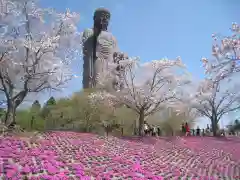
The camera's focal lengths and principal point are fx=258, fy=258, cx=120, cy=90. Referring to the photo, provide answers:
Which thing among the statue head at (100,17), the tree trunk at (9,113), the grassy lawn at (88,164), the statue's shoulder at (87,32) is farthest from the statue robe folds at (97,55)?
the grassy lawn at (88,164)

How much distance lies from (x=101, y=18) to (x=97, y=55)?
5.28 meters

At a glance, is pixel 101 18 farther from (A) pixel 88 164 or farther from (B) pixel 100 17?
(A) pixel 88 164

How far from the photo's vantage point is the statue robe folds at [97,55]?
34.4 meters

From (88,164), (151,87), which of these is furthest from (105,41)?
(88,164)

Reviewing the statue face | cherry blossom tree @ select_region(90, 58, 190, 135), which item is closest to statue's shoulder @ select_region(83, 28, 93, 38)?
the statue face

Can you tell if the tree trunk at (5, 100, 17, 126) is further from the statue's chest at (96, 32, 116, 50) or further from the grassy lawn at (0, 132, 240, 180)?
the statue's chest at (96, 32, 116, 50)

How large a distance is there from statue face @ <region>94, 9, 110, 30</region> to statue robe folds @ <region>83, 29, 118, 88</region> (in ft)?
3.28

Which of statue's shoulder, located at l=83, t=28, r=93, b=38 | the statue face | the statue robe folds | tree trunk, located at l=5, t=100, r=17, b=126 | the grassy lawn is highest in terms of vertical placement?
the statue face

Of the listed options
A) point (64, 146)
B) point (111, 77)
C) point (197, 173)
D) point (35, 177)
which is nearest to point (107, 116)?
point (111, 77)

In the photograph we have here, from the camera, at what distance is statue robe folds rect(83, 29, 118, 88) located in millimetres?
34375

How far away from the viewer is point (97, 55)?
34844 mm

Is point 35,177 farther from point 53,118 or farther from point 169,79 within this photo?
point 53,118

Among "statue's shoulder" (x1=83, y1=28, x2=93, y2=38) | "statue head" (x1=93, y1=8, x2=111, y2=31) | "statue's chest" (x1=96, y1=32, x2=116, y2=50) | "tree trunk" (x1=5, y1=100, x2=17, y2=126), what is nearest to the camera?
"tree trunk" (x1=5, y1=100, x2=17, y2=126)

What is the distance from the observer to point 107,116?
2984 cm
